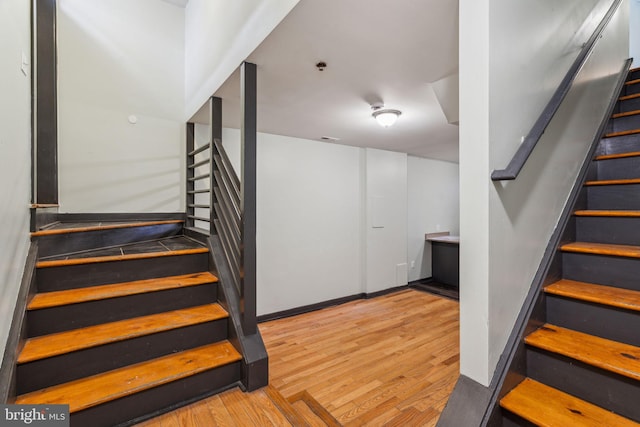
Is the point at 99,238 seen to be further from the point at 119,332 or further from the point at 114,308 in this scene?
the point at 119,332

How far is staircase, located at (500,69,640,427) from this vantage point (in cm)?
102

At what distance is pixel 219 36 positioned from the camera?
2342 millimetres

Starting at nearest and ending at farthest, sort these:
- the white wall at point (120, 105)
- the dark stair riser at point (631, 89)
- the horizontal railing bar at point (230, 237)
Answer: the horizontal railing bar at point (230, 237) < the dark stair riser at point (631, 89) < the white wall at point (120, 105)

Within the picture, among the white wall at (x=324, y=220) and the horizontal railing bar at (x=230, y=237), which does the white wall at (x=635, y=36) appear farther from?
the horizontal railing bar at (x=230, y=237)

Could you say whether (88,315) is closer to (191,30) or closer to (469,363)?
(469,363)

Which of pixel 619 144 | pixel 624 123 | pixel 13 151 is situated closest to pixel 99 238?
pixel 13 151

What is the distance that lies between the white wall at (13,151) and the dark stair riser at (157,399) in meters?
0.53

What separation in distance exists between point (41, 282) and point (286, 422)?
1783 mm

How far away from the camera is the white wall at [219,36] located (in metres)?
1.72

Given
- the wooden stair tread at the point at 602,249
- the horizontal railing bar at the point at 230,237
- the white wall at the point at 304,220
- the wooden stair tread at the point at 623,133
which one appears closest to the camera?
the wooden stair tread at the point at 602,249

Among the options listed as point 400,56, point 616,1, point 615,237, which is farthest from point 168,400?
point 616,1

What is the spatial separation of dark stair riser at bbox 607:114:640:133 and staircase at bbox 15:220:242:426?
3.08 metres

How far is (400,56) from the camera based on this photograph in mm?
1842

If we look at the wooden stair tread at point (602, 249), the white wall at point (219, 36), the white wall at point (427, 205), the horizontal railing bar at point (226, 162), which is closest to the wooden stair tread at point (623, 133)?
the wooden stair tread at point (602, 249)
